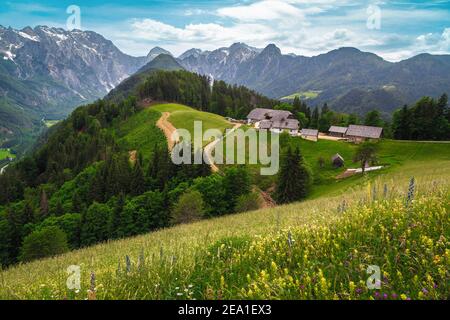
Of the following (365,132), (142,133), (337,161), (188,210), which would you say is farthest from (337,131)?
(188,210)

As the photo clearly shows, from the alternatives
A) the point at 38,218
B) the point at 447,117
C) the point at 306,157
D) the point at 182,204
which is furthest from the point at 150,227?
the point at 447,117

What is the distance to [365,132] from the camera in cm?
9681

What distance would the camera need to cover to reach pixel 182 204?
4538cm

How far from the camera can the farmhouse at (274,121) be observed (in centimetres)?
10912

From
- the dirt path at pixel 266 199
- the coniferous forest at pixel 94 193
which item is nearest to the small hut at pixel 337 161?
the dirt path at pixel 266 199

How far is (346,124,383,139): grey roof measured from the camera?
308 ft

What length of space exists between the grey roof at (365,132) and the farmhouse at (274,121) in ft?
56.1

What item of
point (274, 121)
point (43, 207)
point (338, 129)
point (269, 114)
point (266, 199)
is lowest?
point (43, 207)

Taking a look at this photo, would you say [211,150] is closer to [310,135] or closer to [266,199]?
[266,199]

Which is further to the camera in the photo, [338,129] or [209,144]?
[338,129]

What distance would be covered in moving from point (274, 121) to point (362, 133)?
2986 centimetres

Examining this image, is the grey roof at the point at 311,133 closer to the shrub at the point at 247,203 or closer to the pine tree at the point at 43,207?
the shrub at the point at 247,203
